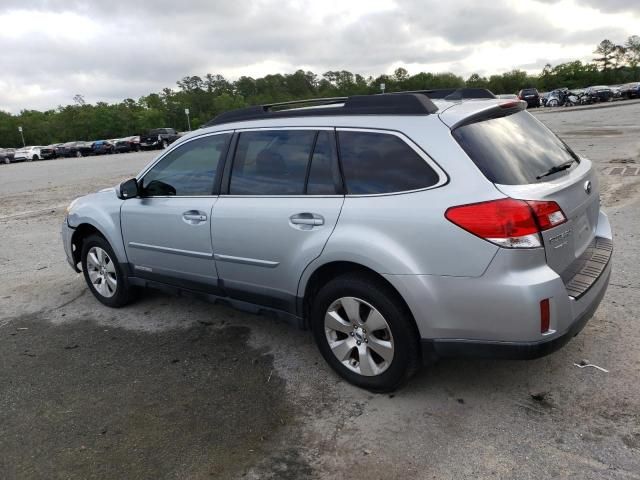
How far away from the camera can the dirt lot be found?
110 inches

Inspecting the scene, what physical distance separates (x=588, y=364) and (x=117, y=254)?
3.94 m

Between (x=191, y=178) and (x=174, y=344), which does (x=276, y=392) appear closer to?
(x=174, y=344)

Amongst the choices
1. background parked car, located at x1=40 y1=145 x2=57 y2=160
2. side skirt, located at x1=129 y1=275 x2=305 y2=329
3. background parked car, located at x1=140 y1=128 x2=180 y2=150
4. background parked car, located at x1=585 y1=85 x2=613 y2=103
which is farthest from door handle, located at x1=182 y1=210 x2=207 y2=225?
background parked car, located at x1=585 y1=85 x2=613 y2=103

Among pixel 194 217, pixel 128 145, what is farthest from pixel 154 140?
pixel 194 217

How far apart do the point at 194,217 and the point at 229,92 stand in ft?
386

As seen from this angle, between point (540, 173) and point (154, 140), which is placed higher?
point (540, 173)

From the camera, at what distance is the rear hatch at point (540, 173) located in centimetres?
292

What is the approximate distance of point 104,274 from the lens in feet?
17.4

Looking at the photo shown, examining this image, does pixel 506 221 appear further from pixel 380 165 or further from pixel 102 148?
pixel 102 148

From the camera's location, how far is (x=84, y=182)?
17.8m

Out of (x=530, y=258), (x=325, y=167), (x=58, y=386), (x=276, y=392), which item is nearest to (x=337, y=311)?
(x=276, y=392)

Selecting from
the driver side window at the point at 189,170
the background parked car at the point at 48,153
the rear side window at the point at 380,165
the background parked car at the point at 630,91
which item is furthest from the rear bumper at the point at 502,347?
the background parked car at the point at 630,91

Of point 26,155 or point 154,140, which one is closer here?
point 154,140

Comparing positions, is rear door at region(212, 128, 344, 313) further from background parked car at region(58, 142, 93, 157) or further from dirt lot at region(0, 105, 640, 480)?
background parked car at region(58, 142, 93, 157)
